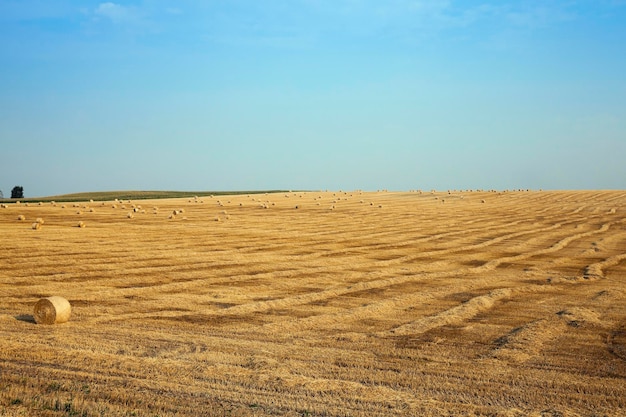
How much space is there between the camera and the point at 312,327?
14.8 meters

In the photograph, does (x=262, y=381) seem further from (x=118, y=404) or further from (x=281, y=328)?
(x=281, y=328)

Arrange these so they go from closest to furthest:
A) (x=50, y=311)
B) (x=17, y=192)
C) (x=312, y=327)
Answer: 1. (x=50, y=311)
2. (x=312, y=327)
3. (x=17, y=192)

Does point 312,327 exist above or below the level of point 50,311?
A: below

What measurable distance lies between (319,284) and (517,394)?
1081cm

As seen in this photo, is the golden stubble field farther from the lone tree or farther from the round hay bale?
the lone tree

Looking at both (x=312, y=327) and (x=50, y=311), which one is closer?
(x=50, y=311)

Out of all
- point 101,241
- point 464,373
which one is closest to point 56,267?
point 101,241

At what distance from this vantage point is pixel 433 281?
69.8ft

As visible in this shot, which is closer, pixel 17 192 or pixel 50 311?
pixel 50 311

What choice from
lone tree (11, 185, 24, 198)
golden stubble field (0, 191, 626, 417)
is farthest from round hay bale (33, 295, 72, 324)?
lone tree (11, 185, 24, 198)

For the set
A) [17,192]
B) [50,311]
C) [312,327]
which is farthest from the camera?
[17,192]

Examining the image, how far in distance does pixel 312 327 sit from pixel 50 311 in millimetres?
5594

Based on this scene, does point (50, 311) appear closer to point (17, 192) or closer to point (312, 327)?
point (312, 327)

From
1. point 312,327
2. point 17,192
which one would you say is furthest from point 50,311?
point 17,192
